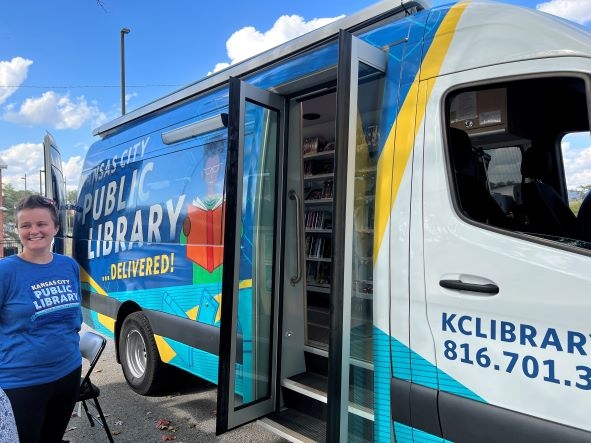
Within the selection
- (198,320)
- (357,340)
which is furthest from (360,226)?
(198,320)

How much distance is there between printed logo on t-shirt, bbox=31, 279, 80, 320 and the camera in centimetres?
233

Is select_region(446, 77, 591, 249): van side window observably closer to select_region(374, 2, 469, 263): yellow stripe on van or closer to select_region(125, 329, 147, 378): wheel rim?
select_region(374, 2, 469, 263): yellow stripe on van

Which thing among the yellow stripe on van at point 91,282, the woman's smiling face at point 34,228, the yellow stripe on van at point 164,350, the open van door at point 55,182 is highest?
the open van door at point 55,182

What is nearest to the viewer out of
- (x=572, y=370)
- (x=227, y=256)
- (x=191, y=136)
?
(x=572, y=370)

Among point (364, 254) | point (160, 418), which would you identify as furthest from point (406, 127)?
point (160, 418)

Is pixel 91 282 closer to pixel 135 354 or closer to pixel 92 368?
pixel 135 354

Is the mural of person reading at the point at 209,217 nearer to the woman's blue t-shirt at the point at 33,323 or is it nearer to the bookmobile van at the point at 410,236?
the bookmobile van at the point at 410,236

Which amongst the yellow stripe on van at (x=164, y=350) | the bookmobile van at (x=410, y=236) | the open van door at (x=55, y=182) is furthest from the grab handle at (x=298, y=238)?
the open van door at (x=55, y=182)

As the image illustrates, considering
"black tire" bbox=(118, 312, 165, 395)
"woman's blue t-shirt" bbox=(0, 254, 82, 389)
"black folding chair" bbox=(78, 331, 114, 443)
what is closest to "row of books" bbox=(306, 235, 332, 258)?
"black tire" bbox=(118, 312, 165, 395)

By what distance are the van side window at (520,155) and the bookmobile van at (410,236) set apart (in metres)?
0.01

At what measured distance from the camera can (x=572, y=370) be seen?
5.49ft

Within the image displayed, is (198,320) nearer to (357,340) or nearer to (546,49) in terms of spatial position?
(357,340)

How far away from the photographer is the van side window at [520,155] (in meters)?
2.05

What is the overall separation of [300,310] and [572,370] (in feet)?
6.34
